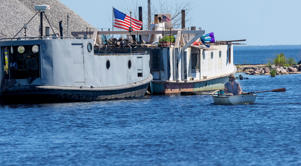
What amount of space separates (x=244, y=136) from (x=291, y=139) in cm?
208

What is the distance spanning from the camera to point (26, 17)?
162875 mm

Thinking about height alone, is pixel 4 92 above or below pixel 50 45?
below

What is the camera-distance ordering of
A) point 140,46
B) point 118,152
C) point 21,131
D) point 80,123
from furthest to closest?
point 140,46, point 80,123, point 21,131, point 118,152

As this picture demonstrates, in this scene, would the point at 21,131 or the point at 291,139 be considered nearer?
the point at 291,139

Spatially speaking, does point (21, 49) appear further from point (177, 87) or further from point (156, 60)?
point (177, 87)

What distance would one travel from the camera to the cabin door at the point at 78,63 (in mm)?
43531

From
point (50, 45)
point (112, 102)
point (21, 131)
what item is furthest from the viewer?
point (112, 102)

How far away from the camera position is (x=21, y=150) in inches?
1109

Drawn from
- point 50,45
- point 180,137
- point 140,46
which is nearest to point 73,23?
point 140,46

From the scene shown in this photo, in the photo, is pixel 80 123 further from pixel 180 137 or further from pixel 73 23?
pixel 73 23

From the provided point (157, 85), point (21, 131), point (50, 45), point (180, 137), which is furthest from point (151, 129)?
point (157, 85)

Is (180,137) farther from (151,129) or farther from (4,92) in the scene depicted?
(4,92)

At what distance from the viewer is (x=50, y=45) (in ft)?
138

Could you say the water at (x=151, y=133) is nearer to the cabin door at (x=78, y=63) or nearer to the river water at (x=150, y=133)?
the river water at (x=150, y=133)
